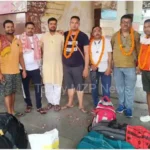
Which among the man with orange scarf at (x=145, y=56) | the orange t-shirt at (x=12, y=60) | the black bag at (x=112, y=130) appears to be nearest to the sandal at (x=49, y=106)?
the orange t-shirt at (x=12, y=60)

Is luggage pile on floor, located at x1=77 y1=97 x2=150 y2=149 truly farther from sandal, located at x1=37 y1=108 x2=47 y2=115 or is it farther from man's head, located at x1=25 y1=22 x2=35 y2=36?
man's head, located at x1=25 y1=22 x2=35 y2=36

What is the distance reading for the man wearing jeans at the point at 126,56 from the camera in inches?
148

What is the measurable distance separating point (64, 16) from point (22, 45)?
8.42 feet

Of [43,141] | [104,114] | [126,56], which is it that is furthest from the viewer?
[126,56]

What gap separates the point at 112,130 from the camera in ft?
9.43

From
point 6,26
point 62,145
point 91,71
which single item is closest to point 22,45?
point 6,26

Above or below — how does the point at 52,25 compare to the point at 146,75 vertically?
above

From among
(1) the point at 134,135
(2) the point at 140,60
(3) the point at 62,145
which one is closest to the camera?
(1) the point at 134,135

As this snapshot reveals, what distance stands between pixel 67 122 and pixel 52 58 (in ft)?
3.43

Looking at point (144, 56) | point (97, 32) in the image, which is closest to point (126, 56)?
point (144, 56)

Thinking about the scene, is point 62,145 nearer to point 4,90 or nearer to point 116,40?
point 4,90

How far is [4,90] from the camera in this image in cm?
379

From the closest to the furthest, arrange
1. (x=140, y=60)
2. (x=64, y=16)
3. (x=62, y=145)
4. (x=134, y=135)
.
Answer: (x=134, y=135)
(x=62, y=145)
(x=140, y=60)
(x=64, y=16)

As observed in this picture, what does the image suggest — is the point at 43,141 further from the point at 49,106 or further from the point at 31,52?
the point at 49,106
